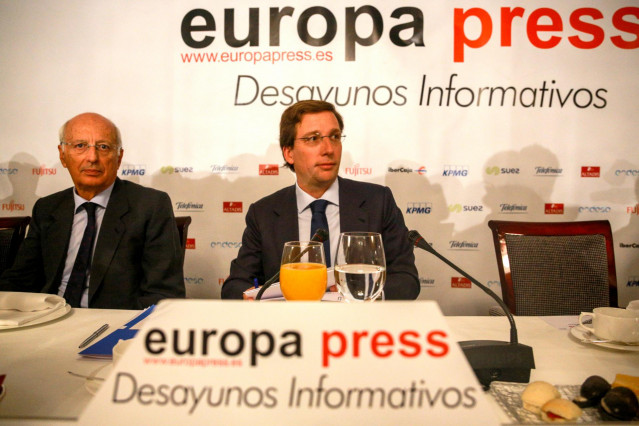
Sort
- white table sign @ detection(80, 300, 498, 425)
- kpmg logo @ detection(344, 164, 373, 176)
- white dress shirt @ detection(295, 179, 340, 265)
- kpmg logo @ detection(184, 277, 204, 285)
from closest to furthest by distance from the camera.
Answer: white table sign @ detection(80, 300, 498, 425), white dress shirt @ detection(295, 179, 340, 265), kpmg logo @ detection(344, 164, 373, 176), kpmg logo @ detection(184, 277, 204, 285)

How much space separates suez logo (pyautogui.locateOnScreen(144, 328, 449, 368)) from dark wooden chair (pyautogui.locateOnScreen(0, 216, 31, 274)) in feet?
6.71

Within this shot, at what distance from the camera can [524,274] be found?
1.93 m

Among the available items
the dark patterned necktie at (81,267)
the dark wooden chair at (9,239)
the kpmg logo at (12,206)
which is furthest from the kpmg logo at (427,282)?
the kpmg logo at (12,206)

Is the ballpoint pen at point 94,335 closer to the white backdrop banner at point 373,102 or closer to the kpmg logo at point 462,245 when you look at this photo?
the white backdrop banner at point 373,102

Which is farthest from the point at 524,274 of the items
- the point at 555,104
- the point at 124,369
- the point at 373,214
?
the point at 555,104

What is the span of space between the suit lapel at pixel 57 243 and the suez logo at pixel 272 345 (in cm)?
187

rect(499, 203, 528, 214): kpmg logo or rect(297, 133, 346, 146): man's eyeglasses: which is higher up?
rect(297, 133, 346, 146): man's eyeglasses

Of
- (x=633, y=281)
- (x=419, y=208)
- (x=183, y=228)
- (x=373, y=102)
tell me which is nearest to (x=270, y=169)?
(x=373, y=102)

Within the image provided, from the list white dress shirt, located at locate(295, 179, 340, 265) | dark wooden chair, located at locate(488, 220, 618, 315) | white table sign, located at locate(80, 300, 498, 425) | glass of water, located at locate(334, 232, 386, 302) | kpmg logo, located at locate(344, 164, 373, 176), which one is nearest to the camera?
white table sign, located at locate(80, 300, 498, 425)

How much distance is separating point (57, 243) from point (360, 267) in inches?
67.4

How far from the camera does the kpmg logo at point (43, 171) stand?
358 centimetres

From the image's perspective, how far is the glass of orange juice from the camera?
1008mm

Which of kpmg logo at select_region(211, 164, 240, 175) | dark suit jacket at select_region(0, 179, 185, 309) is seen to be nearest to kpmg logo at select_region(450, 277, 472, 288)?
kpmg logo at select_region(211, 164, 240, 175)

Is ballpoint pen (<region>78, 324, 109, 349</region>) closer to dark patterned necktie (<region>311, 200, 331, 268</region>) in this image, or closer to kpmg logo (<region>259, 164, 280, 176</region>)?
dark patterned necktie (<region>311, 200, 331, 268</region>)
